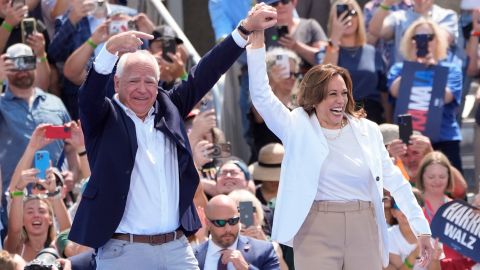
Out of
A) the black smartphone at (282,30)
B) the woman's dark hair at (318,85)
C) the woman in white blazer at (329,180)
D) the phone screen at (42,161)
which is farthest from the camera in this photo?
the black smartphone at (282,30)

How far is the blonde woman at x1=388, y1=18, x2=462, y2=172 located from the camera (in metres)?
11.8

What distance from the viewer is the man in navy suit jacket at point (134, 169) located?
6.64 m

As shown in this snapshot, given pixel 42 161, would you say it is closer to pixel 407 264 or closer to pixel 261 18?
pixel 407 264

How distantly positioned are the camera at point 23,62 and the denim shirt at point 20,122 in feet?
0.91

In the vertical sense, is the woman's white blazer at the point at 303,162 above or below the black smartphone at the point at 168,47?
below

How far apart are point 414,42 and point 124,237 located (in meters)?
5.75

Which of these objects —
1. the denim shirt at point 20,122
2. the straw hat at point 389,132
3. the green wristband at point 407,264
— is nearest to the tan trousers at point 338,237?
the green wristband at point 407,264

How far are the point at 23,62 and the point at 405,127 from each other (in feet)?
10.4

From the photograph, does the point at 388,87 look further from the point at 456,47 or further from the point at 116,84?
the point at 116,84

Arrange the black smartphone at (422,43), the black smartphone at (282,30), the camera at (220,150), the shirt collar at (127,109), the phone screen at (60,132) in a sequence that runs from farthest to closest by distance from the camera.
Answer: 1. the black smartphone at (282,30)
2. the black smartphone at (422,43)
3. the camera at (220,150)
4. the phone screen at (60,132)
5. the shirt collar at (127,109)

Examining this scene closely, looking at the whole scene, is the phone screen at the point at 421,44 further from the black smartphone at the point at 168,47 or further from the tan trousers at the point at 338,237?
the tan trousers at the point at 338,237

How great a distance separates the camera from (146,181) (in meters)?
6.70

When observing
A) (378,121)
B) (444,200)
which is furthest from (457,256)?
(378,121)

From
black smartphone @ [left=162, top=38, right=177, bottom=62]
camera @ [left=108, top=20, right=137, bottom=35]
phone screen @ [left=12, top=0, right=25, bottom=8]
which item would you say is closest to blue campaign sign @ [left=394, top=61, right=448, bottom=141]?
black smartphone @ [left=162, top=38, right=177, bottom=62]
